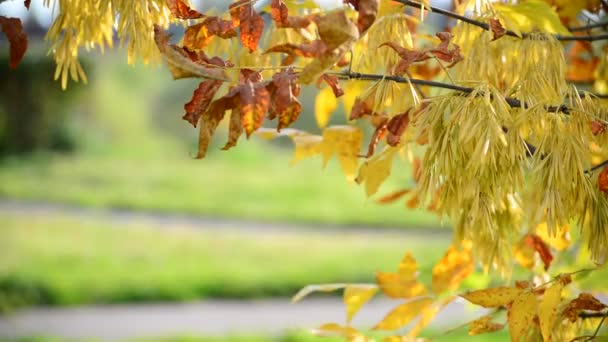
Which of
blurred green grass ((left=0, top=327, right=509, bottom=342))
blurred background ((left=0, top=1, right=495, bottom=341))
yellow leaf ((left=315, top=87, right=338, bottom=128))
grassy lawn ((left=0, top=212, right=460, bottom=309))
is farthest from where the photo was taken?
grassy lawn ((left=0, top=212, right=460, bottom=309))

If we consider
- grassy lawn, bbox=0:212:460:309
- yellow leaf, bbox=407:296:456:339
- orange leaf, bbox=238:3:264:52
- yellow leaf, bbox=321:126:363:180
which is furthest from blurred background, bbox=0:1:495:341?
Answer: orange leaf, bbox=238:3:264:52

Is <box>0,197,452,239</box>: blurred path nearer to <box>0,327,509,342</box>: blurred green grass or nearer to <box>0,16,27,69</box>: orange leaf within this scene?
<box>0,327,509,342</box>: blurred green grass

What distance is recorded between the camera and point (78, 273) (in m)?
4.71

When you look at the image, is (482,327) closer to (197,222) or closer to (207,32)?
(207,32)

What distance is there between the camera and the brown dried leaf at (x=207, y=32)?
92cm

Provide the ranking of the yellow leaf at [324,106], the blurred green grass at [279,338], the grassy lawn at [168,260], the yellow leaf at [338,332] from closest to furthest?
the yellow leaf at [338,332], the yellow leaf at [324,106], the blurred green grass at [279,338], the grassy lawn at [168,260]

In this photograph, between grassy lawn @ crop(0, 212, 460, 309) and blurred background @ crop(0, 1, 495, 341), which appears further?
grassy lawn @ crop(0, 212, 460, 309)

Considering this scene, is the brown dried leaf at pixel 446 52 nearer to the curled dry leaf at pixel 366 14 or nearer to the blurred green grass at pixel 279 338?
the curled dry leaf at pixel 366 14

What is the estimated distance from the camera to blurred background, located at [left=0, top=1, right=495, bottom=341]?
4258mm

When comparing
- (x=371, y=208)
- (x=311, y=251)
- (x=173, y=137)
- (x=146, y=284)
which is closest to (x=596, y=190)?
(x=146, y=284)

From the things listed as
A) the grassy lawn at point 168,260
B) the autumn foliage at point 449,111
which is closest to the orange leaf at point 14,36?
the autumn foliage at point 449,111

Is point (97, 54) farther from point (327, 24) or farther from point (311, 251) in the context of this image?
point (327, 24)

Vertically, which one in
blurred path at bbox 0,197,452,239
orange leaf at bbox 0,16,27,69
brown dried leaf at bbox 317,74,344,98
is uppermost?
orange leaf at bbox 0,16,27,69

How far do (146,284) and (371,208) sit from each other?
8.11 ft
